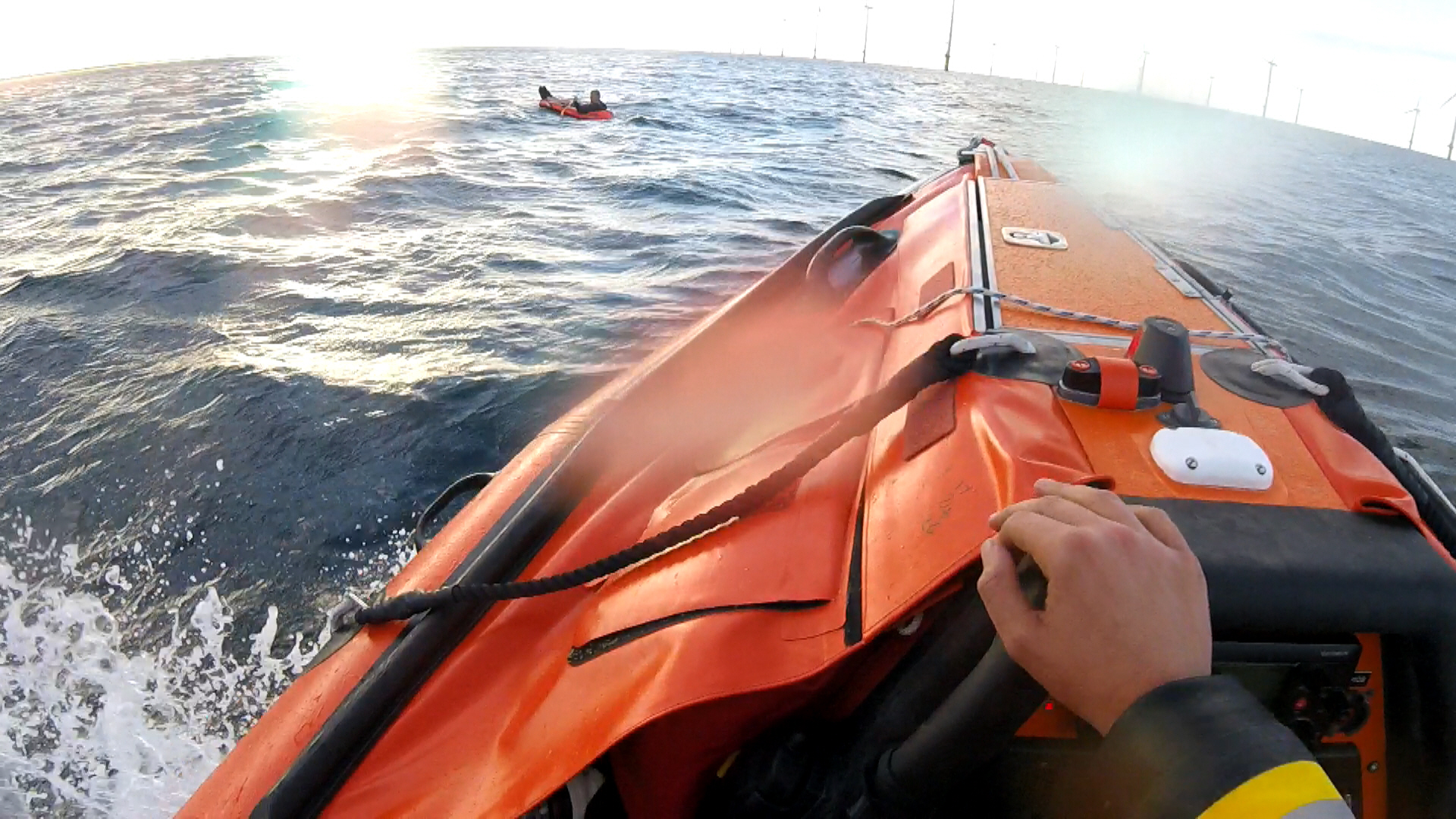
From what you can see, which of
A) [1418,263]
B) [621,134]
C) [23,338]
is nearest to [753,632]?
[23,338]

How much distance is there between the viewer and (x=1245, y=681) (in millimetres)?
1216

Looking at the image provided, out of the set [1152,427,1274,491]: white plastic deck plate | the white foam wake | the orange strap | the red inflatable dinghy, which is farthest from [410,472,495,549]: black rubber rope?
the red inflatable dinghy

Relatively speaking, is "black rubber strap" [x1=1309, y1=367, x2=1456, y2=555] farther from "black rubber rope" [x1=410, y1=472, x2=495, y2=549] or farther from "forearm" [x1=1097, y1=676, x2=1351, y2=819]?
"black rubber rope" [x1=410, y1=472, x2=495, y2=549]

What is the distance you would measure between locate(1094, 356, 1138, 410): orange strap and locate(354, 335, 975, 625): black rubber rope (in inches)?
11.4

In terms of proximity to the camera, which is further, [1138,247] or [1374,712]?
[1138,247]

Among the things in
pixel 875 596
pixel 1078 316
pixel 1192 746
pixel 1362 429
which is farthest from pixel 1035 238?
pixel 1192 746

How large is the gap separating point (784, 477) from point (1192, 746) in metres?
1.10

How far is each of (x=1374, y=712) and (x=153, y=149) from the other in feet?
51.1

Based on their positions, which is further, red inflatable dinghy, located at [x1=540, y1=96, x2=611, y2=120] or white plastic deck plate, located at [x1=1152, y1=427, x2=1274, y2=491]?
red inflatable dinghy, located at [x1=540, y1=96, x2=611, y2=120]

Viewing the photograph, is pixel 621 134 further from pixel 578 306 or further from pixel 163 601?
pixel 163 601

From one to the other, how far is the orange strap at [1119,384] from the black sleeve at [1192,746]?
2.76 feet

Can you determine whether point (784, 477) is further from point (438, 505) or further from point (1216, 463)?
point (438, 505)

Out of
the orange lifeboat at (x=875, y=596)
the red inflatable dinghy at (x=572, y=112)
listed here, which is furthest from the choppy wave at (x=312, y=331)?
the red inflatable dinghy at (x=572, y=112)

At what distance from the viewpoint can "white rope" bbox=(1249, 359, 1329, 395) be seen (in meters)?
1.62
